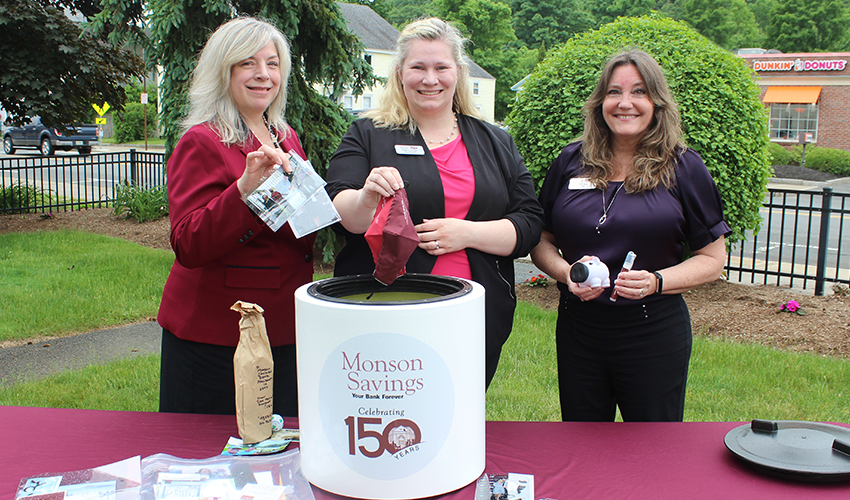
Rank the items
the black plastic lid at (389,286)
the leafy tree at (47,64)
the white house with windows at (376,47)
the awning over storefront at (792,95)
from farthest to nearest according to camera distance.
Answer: the white house with windows at (376,47) → the awning over storefront at (792,95) → the leafy tree at (47,64) → the black plastic lid at (389,286)

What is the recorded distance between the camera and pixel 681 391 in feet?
7.18

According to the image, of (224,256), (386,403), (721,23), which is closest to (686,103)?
(224,256)

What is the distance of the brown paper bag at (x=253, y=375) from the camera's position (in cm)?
150

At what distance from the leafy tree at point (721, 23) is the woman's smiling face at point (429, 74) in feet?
186


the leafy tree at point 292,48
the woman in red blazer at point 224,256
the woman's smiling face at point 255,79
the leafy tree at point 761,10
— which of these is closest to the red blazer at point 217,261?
the woman in red blazer at point 224,256

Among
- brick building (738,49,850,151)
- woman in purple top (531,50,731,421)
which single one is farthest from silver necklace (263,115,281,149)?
brick building (738,49,850,151)

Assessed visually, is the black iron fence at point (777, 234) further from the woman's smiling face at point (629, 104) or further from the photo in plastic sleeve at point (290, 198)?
the photo in plastic sleeve at point (290, 198)

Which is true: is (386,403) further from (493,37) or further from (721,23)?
(721,23)

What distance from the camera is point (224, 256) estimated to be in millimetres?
1923

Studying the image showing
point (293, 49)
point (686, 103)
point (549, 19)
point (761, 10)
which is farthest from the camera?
point (761, 10)

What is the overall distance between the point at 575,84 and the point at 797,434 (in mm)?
4689

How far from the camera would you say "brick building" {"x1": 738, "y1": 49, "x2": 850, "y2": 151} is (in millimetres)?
29422

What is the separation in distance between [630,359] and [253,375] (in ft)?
4.06

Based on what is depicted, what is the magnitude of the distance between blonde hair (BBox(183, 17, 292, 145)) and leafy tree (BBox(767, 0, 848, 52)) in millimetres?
48857
